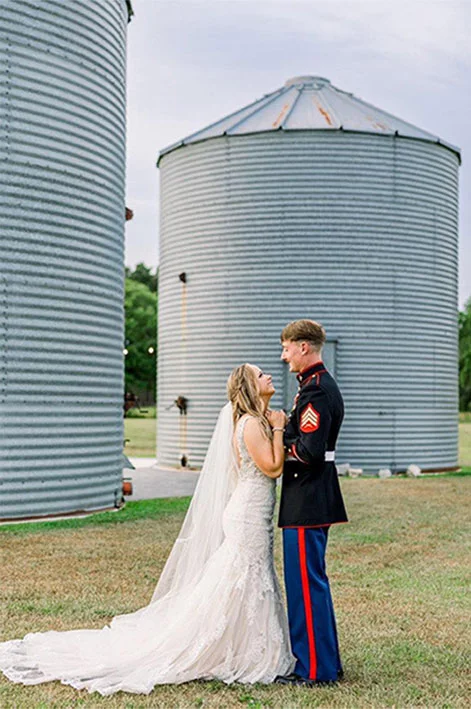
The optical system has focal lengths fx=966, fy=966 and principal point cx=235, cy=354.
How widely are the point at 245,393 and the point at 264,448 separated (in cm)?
A: 33

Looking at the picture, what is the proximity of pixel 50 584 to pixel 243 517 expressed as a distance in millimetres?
2869

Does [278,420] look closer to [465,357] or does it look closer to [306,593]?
[306,593]

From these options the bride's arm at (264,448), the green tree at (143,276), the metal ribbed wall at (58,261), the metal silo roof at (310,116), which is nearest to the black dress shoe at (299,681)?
the bride's arm at (264,448)

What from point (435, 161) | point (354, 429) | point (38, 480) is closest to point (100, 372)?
point (38, 480)

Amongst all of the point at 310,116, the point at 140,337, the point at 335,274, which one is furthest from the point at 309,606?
the point at 140,337

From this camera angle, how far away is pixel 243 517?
500 cm

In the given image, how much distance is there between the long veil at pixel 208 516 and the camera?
5148 millimetres

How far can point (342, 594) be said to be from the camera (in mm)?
7113

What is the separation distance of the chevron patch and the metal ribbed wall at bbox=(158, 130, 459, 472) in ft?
45.9

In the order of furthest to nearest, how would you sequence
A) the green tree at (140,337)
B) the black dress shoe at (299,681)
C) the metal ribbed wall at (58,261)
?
the green tree at (140,337), the metal ribbed wall at (58,261), the black dress shoe at (299,681)

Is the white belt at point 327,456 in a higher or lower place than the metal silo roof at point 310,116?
lower

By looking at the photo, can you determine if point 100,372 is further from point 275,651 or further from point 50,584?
point 275,651

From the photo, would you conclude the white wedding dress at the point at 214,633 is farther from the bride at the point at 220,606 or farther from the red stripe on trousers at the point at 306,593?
the red stripe on trousers at the point at 306,593

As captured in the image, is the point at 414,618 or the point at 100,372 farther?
the point at 100,372
